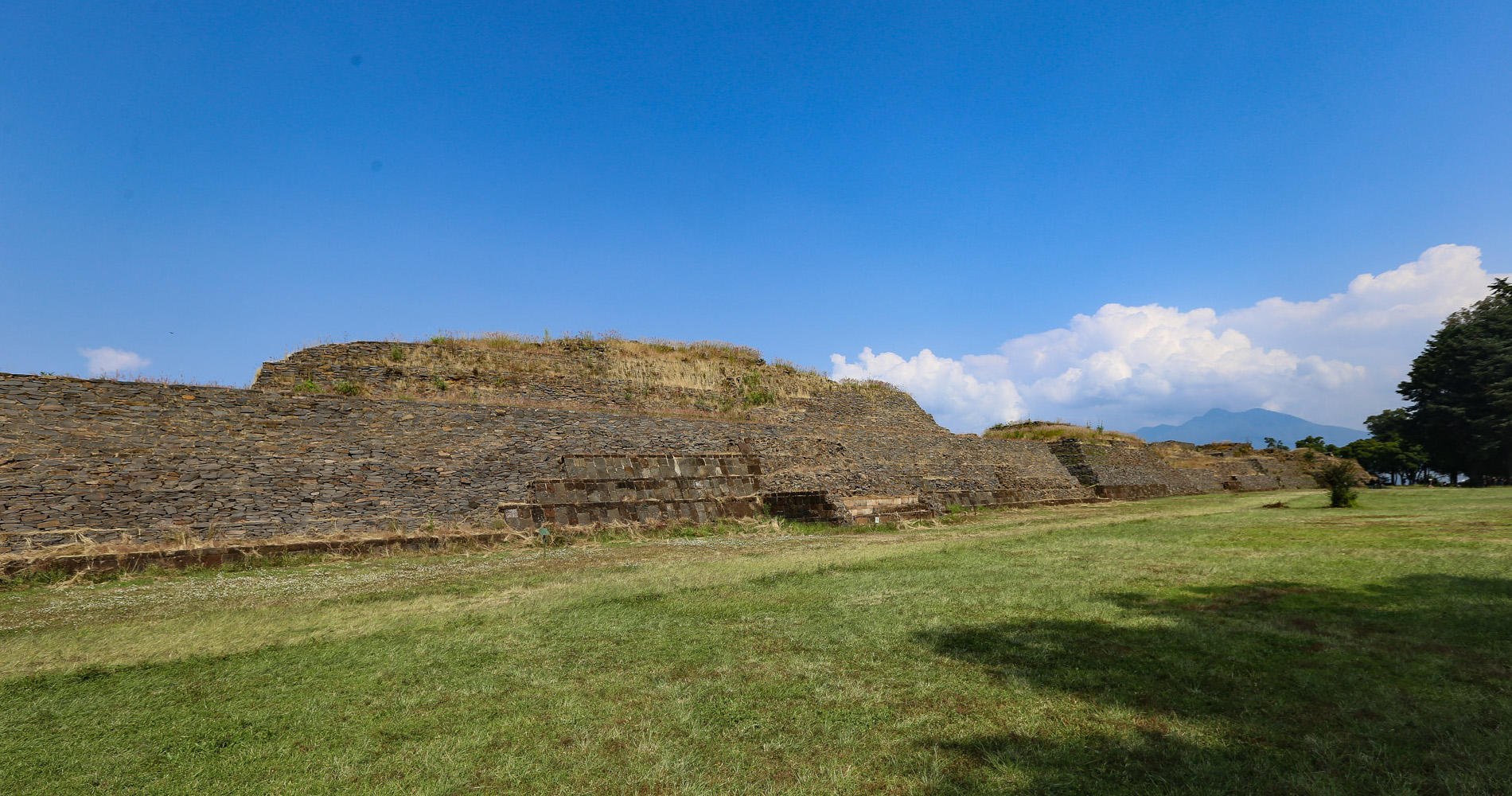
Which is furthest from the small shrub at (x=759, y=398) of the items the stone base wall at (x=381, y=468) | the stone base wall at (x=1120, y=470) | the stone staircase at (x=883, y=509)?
the stone base wall at (x=1120, y=470)

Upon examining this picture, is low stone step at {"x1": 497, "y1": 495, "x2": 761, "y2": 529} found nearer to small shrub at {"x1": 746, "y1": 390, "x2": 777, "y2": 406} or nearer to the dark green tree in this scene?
small shrub at {"x1": 746, "y1": 390, "x2": 777, "y2": 406}

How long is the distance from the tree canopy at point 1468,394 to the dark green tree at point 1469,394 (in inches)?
1.3

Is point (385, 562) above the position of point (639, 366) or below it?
below

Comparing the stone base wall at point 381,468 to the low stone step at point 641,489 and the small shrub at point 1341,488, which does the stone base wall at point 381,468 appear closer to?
the low stone step at point 641,489

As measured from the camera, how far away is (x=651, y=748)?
347 centimetres

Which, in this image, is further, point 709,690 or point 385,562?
point 385,562

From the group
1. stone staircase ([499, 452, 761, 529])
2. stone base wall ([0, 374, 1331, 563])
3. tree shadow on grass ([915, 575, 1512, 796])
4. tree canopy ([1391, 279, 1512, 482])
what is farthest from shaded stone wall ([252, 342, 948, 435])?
tree canopy ([1391, 279, 1512, 482])

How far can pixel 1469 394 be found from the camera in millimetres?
38281

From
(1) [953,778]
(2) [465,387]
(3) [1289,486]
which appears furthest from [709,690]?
(3) [1289,486]

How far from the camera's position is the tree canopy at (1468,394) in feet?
118

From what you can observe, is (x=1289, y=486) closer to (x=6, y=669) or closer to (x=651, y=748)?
(x=651, y=748)

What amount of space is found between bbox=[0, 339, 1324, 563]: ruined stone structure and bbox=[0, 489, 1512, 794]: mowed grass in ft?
8.60

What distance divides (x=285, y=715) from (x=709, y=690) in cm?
276

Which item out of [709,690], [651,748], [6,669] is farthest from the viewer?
[6,669]
